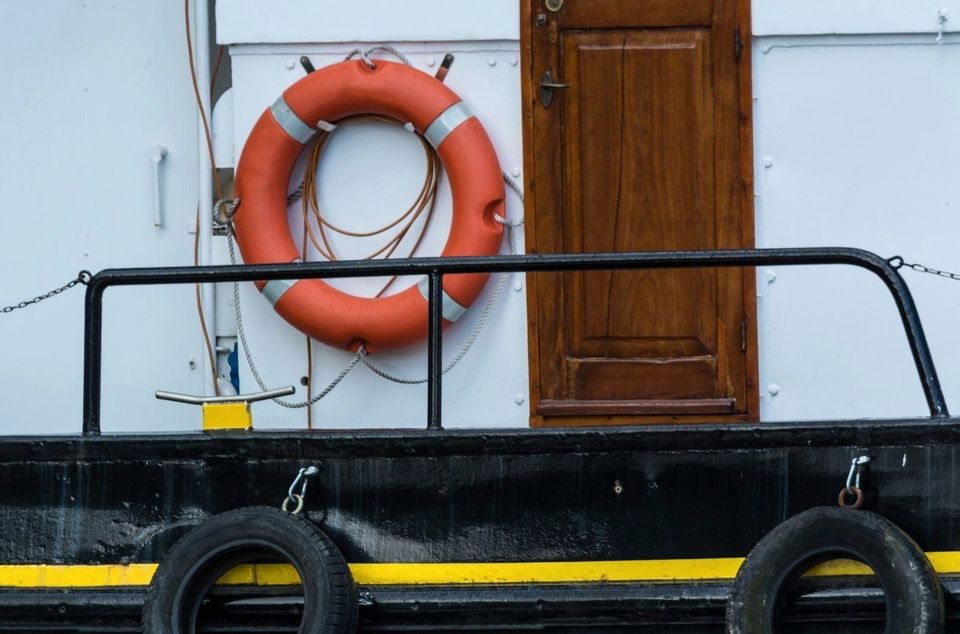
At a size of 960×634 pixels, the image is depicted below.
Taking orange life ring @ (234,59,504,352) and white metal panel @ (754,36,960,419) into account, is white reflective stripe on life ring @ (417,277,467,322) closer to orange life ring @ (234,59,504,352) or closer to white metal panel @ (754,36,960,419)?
orange life ring @ (234,59,504,352)

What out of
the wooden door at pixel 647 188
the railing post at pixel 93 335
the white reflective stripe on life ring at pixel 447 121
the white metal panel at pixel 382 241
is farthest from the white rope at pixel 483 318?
the railing post at pixel 93 335

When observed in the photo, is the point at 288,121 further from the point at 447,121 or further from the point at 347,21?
the point at 447,121

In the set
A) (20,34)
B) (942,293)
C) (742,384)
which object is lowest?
(742,384)

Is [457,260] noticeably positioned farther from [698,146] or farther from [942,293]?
[942,293]

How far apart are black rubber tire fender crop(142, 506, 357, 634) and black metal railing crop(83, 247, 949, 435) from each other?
0.38m

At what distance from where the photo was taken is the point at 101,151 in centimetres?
465

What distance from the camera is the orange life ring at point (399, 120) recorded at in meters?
4.24

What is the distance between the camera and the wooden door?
4.20 metres

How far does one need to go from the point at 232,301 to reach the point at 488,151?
101cm

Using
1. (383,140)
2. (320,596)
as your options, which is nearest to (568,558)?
(320,596)

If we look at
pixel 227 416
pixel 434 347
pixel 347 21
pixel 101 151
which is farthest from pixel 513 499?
pixel 101 151

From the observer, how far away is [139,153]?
15.3 feet

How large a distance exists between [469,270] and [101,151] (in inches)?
77.4

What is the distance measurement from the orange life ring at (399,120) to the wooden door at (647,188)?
198 mm
